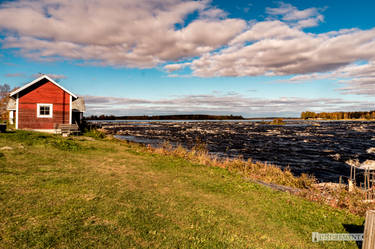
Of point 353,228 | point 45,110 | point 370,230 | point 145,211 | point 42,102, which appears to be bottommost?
point 353,228

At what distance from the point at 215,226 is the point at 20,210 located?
17.5 ft

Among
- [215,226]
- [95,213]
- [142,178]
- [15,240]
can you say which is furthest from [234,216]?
[15,240]

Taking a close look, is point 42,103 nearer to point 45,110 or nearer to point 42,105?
point 42,105

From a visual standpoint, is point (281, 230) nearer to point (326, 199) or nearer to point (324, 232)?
point (324, 232)

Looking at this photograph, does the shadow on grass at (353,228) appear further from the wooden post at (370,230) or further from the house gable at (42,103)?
the house gable at (42,103)

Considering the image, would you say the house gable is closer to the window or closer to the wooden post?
the window

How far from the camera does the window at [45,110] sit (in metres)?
25.9

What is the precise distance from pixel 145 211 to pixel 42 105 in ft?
81.8

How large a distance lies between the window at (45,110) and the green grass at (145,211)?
54.1 ft

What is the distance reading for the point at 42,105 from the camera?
25.9 meters

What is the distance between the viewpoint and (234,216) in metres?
6.98

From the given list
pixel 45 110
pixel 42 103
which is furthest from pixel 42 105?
pixel 45 110

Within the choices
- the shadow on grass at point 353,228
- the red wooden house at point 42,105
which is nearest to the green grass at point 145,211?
the shadow on grass at point 353,228

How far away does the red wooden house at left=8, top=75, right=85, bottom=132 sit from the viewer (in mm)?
25062
